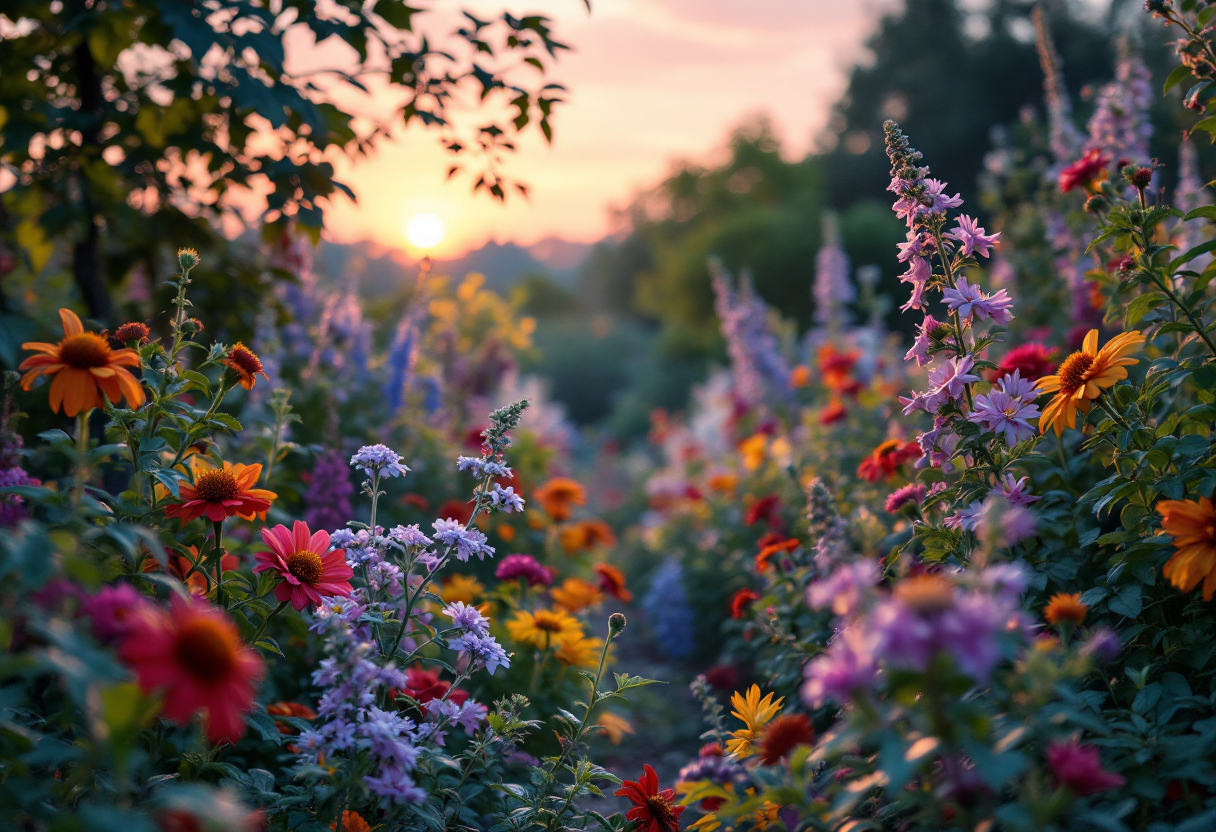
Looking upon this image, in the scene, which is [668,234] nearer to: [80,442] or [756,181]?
[756,181]

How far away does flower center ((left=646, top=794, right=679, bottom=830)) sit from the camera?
5.48 ft

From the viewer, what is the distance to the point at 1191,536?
53.6 inches

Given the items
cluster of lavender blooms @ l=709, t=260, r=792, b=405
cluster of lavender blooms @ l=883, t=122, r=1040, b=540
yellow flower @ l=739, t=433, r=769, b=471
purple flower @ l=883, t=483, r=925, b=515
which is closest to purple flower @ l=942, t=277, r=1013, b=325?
cluster of lavender blooms @ l=883, t=122, r=1040, b=540

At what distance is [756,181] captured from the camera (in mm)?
25047

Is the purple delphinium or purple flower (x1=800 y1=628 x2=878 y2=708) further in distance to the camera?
the purple delphinium

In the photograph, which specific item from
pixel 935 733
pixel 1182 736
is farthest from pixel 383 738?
pixel 1182 736

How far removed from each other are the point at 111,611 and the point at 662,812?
1.17 m

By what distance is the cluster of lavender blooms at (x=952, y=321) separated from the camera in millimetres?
1615

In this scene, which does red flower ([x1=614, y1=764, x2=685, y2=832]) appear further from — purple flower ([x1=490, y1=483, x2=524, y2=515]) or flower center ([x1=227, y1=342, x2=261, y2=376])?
flower center ([x1=227, y1=342, x2=261, y2=376])

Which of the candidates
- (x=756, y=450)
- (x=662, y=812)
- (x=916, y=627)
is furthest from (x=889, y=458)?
(x=756, y=450)

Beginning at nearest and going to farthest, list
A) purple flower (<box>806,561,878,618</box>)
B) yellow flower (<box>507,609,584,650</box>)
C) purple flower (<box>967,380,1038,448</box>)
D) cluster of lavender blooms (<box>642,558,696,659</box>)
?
purple flower (<box>806,561,878,618</box>) → purple flower (<box>967,380,1038,448</box>) → yellow flower (<box>507,609,584,650</box>) → cluster of lavender blooms (<box>642,558,696,659</box>)

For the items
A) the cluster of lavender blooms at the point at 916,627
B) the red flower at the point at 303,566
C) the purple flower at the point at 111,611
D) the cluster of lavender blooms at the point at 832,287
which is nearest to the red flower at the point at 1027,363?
the cluster of lavender blooms at the point at 916,627

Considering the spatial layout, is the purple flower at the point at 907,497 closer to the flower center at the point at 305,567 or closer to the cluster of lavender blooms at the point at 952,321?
the cluster of lavender blooms at the point at 952,321

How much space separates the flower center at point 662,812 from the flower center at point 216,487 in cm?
108
